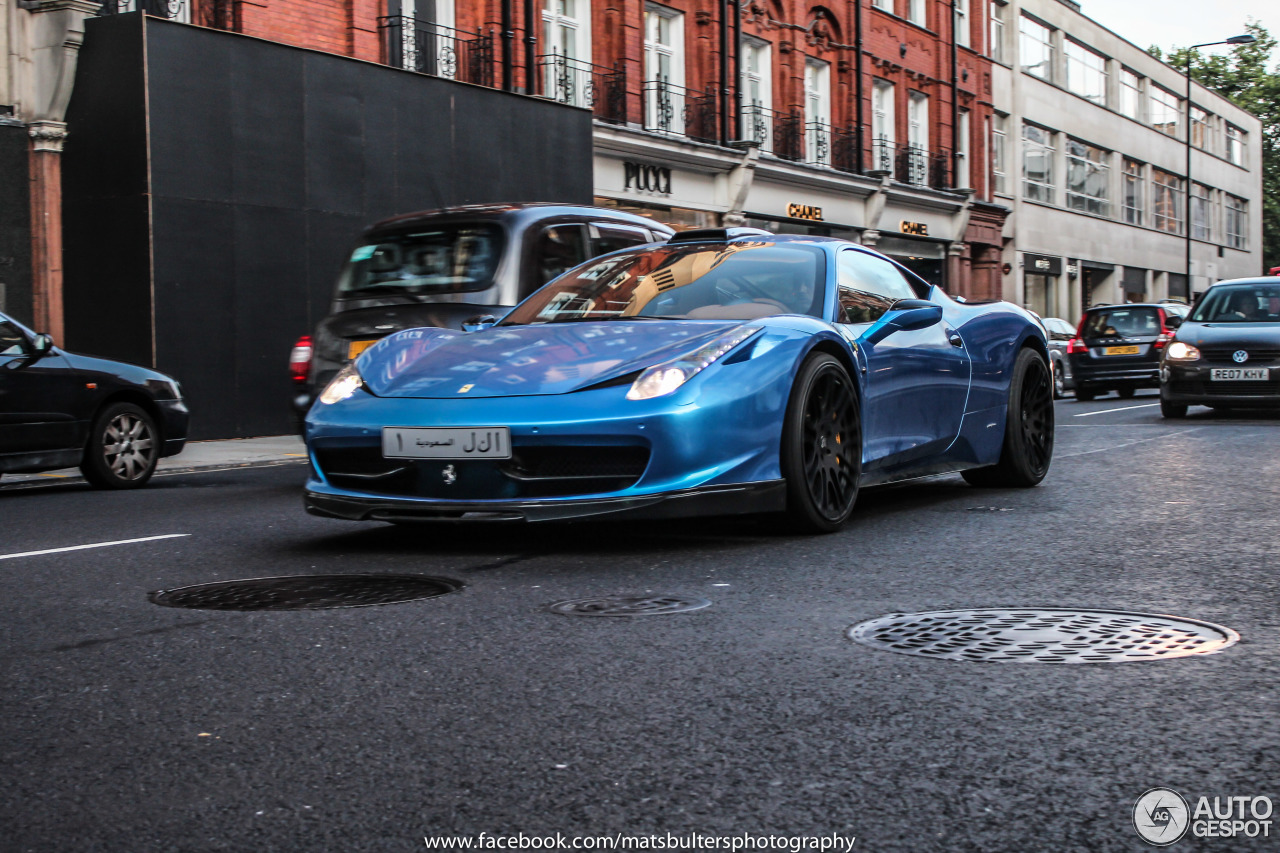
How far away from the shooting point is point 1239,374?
15750mm

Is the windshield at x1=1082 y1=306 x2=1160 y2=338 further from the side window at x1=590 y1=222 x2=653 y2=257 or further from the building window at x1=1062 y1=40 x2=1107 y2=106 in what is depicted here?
the building window at x1=1062 y1=40 x2=1107 y2=106

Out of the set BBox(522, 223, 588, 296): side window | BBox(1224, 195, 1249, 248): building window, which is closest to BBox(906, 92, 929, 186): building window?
BBox(522, 223, 588, 296): side window

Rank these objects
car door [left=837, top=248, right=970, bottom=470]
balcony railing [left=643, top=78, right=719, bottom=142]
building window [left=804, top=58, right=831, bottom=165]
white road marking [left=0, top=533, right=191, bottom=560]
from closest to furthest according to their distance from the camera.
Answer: white road marking [left=0, top=533, right=191, bottom=560] → car door [left=837, top=248, right=970, bottom=470] → balcony railing [left=643, top=78, right=719, bottom=142] → building window [left=804, top=58, right=831, bottom=165]

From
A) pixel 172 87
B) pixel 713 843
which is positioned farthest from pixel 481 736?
pixel 172 87

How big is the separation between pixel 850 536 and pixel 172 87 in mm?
12975

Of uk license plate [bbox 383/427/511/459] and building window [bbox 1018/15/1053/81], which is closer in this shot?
uk license plate [bbox 383/427/511/459]

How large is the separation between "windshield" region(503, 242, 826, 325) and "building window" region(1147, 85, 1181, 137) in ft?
188

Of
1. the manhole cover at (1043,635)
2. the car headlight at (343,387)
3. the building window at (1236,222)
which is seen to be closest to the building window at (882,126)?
the car headlight at (343,387)

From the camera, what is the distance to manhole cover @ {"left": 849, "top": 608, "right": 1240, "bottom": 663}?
399cm

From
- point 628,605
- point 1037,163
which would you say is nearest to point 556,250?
point 628,605

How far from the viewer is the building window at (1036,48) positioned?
1849 inches

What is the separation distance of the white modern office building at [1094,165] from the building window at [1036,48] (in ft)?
0.21

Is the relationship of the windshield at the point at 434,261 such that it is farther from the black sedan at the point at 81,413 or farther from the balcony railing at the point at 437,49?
the balcony railing at the point at 437,49

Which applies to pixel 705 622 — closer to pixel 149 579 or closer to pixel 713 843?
pixel 713 843
